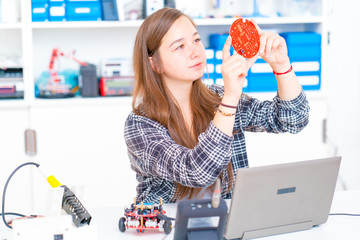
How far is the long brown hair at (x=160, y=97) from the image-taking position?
1.86 metres

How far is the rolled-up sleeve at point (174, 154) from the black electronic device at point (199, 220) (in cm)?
30

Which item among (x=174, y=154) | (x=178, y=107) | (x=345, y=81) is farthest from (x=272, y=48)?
(x=345, y=81)

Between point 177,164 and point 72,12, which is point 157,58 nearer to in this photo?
point 177,164

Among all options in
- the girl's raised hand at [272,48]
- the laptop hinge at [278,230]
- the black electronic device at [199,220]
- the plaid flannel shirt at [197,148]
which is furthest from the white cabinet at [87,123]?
the black electronic device at [199,220]

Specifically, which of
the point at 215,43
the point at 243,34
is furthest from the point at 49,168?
the point at 243,34

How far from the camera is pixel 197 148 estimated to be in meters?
1.55

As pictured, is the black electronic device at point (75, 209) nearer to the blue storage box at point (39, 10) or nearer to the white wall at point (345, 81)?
the blue storage box at point (39, 10)

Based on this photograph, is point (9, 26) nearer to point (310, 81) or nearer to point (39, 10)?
point (39, 10)

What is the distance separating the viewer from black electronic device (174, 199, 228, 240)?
1.21 metres

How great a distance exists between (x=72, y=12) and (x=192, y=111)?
118 centimetres

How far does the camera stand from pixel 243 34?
168cm

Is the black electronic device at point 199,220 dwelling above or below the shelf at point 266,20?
below

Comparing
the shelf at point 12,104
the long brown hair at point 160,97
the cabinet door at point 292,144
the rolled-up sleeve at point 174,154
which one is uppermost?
the long brown hair at point 160,97

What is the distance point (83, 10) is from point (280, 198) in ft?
5.94
